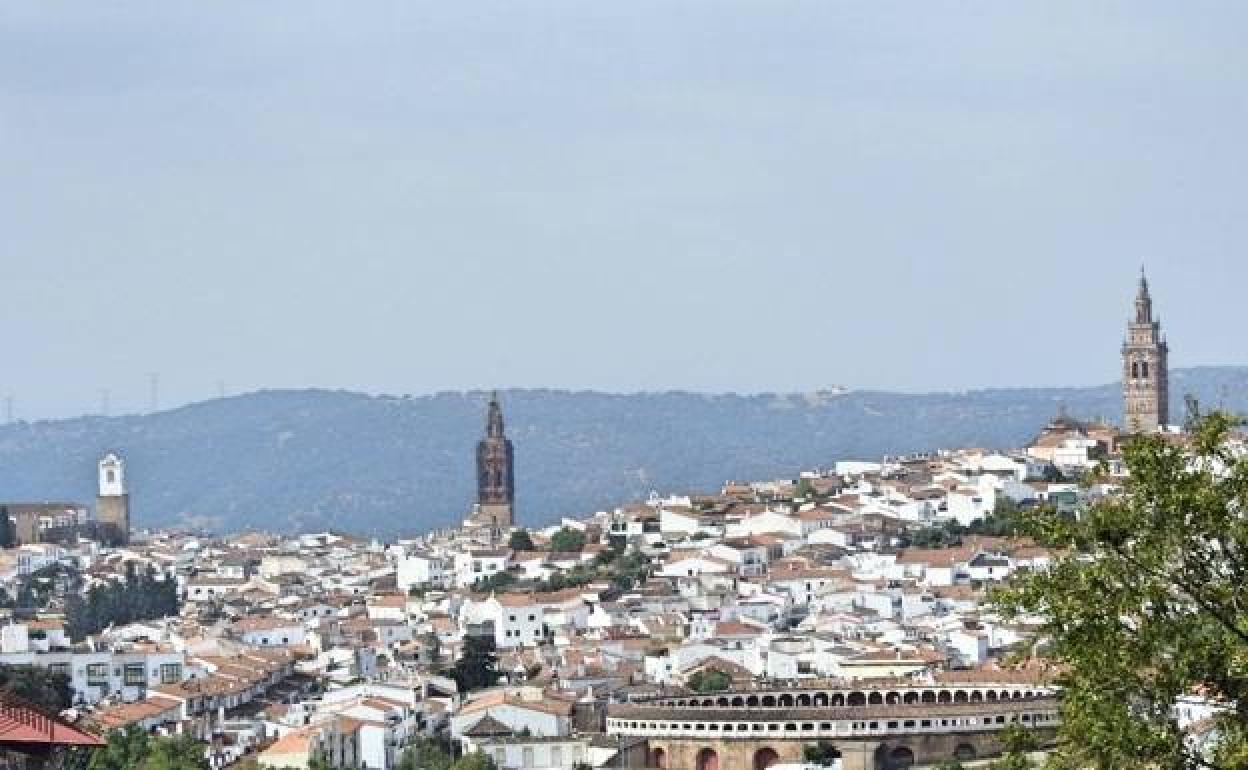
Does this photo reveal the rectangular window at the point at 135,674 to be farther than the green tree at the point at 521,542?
No

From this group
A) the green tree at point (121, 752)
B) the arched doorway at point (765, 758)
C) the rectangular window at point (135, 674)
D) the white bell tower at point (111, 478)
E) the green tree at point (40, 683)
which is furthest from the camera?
the white bell tower at point (111, 478)

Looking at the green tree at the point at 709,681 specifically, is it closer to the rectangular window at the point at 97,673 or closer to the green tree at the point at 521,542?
the rectangular window at the point at 97,673

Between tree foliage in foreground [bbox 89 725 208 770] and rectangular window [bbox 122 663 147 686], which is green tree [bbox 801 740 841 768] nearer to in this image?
tree foliage in foreground [bbox 89 725 208 770]

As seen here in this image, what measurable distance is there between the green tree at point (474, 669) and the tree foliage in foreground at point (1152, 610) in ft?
180

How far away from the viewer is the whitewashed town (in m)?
65.9

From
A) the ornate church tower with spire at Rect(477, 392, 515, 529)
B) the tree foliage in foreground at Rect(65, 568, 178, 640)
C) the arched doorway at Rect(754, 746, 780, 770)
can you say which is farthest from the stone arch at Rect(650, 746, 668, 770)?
the ornate church tower with spire at Rect(477, 392, 515, 529)

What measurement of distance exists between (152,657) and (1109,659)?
200 feet

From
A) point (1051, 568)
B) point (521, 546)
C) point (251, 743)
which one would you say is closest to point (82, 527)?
point (521, 546)

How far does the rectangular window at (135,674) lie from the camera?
78500mm

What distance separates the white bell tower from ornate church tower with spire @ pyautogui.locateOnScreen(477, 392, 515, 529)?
1695cm

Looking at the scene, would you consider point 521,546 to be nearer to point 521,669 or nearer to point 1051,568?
point 521,669

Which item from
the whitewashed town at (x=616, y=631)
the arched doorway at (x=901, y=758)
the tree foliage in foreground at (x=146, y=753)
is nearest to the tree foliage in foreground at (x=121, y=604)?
the whitewashed town at (x=616, y=631)

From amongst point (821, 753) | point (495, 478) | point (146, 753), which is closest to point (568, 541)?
point (495, 478)

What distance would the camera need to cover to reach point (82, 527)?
13912cm
